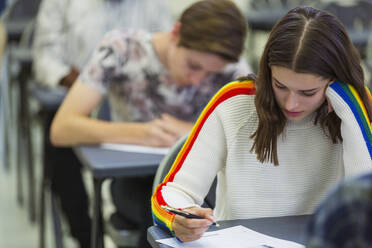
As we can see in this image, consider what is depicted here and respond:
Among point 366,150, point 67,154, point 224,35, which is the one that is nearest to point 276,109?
point 366,150

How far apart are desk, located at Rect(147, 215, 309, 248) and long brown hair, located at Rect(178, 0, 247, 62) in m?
0.75

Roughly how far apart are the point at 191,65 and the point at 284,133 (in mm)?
726

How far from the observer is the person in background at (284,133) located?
1.21 m

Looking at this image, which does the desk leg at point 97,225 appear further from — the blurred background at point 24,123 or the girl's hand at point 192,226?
the blurred background at point 24,123

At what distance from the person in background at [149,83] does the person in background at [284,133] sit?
56 centimetres

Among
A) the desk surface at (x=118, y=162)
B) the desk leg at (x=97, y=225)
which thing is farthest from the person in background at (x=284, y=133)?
the desk leg at (x=97, y=225)

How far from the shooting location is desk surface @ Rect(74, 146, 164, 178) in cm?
171

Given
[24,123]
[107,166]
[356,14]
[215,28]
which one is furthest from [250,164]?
[356,14]

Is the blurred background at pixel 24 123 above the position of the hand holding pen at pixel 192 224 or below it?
below

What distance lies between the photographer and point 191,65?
199 cm

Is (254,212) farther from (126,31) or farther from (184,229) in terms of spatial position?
(126,31)

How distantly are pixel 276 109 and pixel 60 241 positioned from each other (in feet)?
4.88

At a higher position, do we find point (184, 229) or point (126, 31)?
point (126, 31)

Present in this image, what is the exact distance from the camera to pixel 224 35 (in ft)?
6.14
